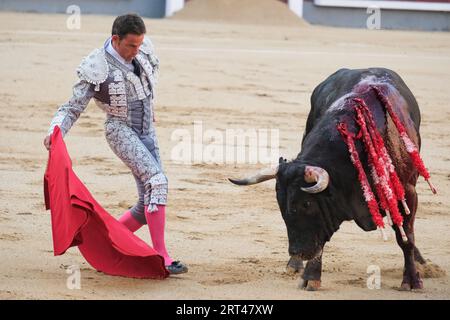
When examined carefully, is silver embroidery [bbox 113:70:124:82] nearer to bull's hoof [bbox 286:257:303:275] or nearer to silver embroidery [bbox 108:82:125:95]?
silver embroidery [bbox 108:82:125:95]

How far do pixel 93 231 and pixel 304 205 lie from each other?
0.89m

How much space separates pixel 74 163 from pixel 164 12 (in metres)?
9.32

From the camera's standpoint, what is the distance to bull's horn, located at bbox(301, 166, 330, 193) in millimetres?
4195

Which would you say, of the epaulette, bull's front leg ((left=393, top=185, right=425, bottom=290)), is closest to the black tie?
the epaulette

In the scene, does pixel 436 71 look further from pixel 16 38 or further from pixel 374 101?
pixel 374 101

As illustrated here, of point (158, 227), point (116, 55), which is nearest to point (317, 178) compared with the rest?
point (158, 227)

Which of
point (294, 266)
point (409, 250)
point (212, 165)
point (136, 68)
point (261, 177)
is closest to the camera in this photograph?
point (261, 177)

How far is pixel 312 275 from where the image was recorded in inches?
174

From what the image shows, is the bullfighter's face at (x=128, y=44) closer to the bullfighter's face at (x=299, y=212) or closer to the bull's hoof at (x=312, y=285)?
the bullfighter's face at (x=299, y=212)

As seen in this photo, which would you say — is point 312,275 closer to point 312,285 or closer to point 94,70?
point 312,285

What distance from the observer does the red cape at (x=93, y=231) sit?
4.46m

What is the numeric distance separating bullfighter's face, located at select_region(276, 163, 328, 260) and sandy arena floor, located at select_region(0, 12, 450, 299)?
0.63ft
